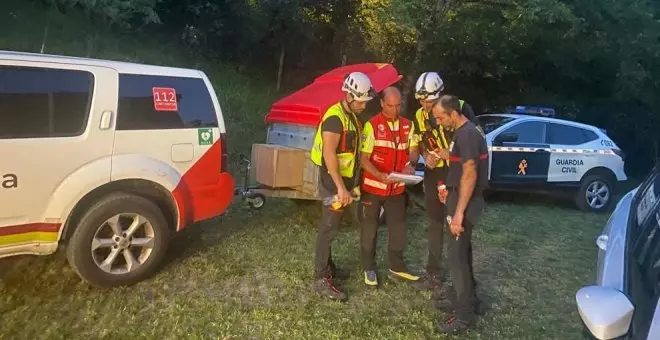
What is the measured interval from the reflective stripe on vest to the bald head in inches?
12.3

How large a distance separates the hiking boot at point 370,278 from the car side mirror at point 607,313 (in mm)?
3255

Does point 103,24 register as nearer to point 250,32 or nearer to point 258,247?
point 250,32

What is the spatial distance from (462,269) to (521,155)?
580 centimetres

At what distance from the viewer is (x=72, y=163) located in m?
4.68

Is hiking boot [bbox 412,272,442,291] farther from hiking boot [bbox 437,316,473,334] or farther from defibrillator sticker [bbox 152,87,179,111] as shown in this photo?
defibrillator sticker [bbox 152,87,179,111]

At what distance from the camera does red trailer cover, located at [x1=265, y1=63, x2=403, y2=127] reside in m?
7.06

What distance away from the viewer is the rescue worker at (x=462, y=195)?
4363 millimetres

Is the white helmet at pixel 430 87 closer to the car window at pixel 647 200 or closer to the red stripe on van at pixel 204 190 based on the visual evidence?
the red stripe on van at pixel 204 190

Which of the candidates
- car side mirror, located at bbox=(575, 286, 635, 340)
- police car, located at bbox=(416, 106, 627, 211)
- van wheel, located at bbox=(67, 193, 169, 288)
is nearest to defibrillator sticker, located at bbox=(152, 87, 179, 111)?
van wheel, located at bbox=(67, 193, 169, 288)

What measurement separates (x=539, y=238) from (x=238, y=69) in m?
10.1

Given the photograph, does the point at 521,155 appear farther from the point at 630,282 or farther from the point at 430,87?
the point at 630,282

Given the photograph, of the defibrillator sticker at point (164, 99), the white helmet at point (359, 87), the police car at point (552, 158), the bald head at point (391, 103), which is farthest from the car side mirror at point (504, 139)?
the defibrillator sticker at point (164, 99)

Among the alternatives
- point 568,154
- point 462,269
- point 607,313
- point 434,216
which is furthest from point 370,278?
point 568,154

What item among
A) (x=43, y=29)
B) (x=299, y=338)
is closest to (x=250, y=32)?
(x=43, y=29)
